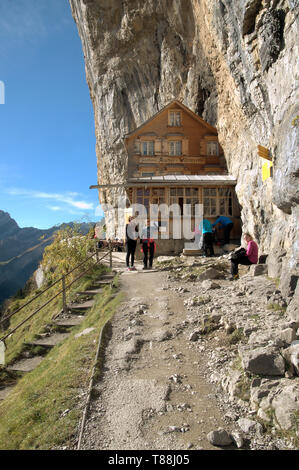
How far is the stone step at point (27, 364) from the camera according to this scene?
750 cm

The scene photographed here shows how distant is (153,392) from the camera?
168 inches

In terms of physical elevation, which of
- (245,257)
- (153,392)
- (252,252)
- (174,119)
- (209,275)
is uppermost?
(174,119)

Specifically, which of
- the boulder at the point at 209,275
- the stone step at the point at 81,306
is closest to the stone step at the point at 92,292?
the stone step at the point at 81,306

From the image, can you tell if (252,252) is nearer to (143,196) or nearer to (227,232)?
Answer: (227,232)

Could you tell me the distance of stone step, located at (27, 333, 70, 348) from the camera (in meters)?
8.30

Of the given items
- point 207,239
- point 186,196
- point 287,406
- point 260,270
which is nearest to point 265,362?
point 287,406

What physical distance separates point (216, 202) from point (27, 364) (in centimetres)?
1253

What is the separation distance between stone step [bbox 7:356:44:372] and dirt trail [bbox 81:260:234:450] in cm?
260

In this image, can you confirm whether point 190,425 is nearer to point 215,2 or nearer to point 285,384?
point 285,384

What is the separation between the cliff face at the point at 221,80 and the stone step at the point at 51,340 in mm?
6279

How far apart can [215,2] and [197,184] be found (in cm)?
873

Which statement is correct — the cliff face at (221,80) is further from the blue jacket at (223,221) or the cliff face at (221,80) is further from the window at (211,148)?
the window at (211,148)

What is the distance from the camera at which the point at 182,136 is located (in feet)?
74.9
